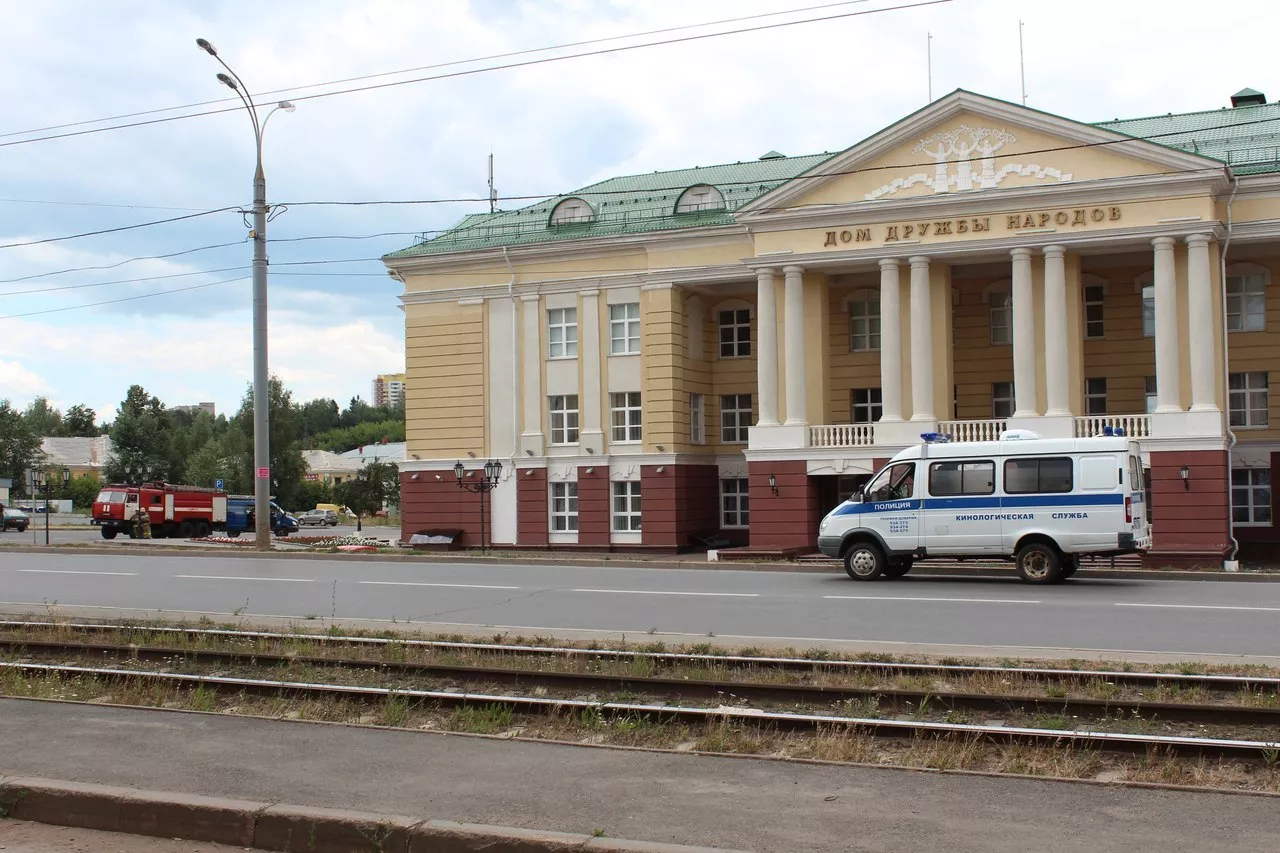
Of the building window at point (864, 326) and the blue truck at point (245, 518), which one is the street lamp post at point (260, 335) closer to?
the building window at point (864, 326)

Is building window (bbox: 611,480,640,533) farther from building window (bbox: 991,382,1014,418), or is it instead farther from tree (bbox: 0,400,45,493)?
tree (bbox: 0,400,45,493)

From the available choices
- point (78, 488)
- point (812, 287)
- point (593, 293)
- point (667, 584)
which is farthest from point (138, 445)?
point (667, 584)

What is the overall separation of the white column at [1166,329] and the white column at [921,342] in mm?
5946

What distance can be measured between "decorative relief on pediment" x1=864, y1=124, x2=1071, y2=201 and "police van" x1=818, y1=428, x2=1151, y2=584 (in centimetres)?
1161

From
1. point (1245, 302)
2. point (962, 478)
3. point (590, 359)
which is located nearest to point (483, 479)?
point (590, 359)

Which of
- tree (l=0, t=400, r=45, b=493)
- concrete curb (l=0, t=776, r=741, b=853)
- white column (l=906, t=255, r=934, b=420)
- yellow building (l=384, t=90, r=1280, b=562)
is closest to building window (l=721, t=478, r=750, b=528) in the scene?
Answer: yellow building (l=384, t=90, r=1280, b=562)

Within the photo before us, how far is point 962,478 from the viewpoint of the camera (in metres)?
23.6

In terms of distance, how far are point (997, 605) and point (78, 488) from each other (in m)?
105

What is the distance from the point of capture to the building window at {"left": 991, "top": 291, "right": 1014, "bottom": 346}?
37969mm

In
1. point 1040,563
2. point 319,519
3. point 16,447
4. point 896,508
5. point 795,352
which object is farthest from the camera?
point 16,447

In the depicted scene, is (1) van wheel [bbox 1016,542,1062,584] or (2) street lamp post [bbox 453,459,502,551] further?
(2) street lamp post [bbox 453,459,502,551]

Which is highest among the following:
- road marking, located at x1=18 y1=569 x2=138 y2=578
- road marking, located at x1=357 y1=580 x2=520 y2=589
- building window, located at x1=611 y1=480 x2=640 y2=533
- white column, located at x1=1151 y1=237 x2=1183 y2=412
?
white column, located at x1=1151 y1=237 x2=1183 y2=412

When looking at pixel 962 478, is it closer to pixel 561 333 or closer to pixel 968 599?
pixel 968 599

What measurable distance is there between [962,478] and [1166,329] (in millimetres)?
11830
